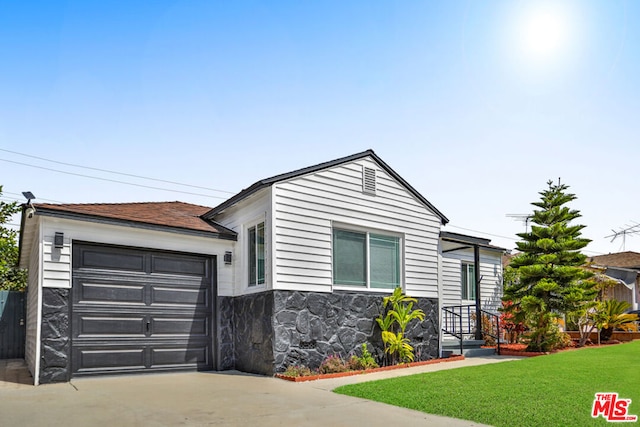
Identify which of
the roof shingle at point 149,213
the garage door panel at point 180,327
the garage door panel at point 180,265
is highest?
the roof shingle at point 149,213

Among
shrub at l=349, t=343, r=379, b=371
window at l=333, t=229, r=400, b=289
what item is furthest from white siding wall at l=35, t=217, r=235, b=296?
shrub at l=349, t=343, r=379, b=371

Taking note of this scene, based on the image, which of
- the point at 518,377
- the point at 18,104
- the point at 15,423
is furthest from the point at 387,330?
the point at 18,104

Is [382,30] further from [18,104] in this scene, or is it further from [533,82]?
[18,104]

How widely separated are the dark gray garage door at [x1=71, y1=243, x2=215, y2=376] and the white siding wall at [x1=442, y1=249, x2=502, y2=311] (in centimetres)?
831

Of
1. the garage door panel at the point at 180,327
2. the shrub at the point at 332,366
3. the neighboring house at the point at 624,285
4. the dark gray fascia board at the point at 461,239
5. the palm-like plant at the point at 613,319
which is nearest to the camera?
the shrub at the point at 332,366

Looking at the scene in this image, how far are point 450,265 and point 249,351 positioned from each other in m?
8.39

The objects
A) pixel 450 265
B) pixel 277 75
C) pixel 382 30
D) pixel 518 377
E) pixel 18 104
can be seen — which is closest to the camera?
pixel 518 377

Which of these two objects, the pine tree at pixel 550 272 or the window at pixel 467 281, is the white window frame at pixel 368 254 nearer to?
the pine tree at pixel 550 272

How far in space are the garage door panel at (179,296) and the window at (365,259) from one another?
9.24 feet

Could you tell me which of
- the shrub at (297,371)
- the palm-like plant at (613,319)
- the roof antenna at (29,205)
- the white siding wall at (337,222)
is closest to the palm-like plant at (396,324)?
the white siding wall at (337,222)

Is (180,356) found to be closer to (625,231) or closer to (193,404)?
(193,404)

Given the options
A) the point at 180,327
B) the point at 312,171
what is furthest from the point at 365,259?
the point at 180,327

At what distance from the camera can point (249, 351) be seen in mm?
11242

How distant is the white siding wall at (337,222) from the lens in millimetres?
10969
